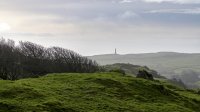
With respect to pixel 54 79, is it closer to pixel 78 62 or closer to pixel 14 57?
pixel 14 57

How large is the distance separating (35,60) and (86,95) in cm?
9137

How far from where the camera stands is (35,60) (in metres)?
128

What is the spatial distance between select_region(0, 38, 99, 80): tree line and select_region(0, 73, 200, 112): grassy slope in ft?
183

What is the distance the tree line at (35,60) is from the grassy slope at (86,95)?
183 ft

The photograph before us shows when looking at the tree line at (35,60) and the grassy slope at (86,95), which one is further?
the tree line at (35,60)

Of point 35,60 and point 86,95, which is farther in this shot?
point 35,60

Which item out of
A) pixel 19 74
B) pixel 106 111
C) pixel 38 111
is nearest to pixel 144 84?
pixel 106 111

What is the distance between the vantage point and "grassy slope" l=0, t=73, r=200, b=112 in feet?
111

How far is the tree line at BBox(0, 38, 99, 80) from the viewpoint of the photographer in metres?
107

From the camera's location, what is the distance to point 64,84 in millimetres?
42719

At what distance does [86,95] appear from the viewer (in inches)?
1543

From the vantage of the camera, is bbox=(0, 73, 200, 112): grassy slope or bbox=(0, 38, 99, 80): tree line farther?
bbox=(0, 38, 99, 80): tree line

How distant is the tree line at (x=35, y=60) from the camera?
107 m

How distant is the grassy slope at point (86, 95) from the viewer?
3375 centimetres
